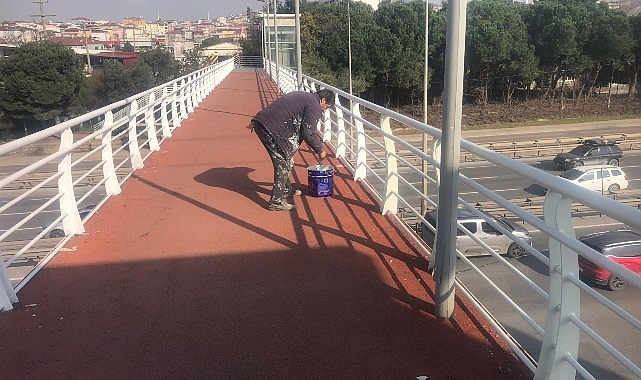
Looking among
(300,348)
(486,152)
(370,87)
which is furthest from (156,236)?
(370,87)

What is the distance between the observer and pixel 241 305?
3459mm

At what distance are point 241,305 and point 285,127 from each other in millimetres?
2386

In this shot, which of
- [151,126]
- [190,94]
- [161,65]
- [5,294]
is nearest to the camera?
[5,294]

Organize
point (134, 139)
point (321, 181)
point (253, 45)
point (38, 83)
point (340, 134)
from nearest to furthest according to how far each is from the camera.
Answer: point (321, 181)
point (134, 139)
point (340, 134)
point (38, 83)
point (253, 45)

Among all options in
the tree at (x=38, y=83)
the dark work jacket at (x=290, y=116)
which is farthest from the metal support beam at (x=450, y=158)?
the tree at (x=38, y=83)

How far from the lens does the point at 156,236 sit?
4.88 metres

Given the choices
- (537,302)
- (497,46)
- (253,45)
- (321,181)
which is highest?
(253,45)

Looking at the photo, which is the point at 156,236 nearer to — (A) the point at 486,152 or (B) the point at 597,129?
(A) the point at 486,152

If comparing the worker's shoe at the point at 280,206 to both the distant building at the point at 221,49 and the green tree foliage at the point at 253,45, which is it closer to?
the green tree foliage at the point at 253,45

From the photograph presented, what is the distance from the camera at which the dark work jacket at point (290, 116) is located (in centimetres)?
529

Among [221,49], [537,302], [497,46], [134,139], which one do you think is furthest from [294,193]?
[221,49]

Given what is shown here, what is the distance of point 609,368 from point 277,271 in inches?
238

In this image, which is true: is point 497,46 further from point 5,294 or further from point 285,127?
point 5,294

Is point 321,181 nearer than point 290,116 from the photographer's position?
No
